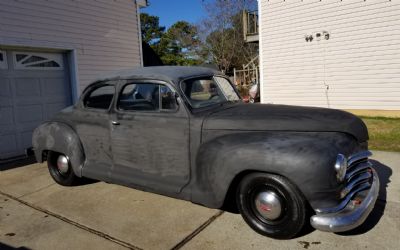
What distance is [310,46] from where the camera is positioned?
459 inches

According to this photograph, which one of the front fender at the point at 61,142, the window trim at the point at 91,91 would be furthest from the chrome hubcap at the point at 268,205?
the front fender at the point at 61,142

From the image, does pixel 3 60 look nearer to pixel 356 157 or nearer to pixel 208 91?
pixel 208 91

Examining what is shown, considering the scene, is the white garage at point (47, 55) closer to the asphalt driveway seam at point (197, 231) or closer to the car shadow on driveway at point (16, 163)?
the car shadow on driveway at point (16, 163)

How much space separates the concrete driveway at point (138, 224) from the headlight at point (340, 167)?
0.72 meters

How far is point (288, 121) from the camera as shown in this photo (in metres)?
3.50

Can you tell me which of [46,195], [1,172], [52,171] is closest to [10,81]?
[1,172]

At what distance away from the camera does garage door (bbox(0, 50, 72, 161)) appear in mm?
7488

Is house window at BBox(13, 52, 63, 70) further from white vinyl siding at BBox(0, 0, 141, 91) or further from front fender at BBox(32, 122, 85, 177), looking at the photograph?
front fender at BBox(32, 122, 85, 177)

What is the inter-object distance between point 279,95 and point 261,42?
2.10m

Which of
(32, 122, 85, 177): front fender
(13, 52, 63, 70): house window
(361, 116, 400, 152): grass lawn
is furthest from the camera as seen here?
(13, 52, 63, 70): house window

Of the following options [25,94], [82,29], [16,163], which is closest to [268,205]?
[16,163]

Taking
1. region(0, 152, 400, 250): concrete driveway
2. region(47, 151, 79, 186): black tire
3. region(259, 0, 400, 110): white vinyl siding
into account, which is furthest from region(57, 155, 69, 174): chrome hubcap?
region(259, 0, 400, 110): white vinyl siding

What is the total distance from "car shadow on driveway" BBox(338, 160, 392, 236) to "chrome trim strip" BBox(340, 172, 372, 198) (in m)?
0.53

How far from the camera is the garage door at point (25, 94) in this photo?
7.49m
